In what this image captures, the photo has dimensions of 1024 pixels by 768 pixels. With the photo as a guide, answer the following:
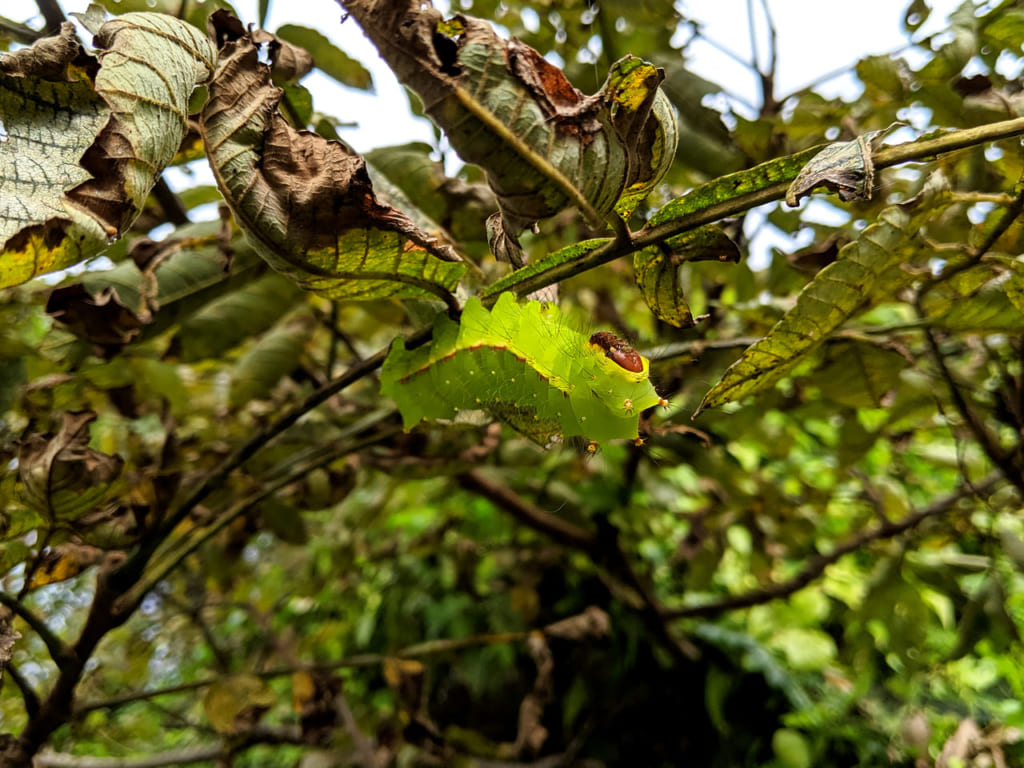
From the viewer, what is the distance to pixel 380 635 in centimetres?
271

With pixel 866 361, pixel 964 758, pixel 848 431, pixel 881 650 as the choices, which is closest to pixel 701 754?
pixel 881 650

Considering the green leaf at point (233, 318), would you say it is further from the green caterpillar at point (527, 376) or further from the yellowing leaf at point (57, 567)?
the green caterpillar at point (527, 376)

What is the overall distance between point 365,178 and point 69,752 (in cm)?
228

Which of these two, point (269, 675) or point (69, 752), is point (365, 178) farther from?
point (69, 752)

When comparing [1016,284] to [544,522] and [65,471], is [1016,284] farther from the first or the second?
[544,522]

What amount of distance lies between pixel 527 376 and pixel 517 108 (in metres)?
0.34

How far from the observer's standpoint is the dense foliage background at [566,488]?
0.81 m

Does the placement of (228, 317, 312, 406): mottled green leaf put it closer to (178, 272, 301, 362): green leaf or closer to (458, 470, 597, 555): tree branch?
(178, 272, 301, 362): green leaf

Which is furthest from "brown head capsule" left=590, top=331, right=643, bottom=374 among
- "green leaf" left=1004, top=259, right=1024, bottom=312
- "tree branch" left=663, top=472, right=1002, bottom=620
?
"tree branch" left=663, top=472, right=1002, bottom=620

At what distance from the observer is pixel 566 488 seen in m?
1.80

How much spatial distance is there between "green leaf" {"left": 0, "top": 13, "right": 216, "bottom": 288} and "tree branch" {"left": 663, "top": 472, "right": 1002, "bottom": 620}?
1.41 metres

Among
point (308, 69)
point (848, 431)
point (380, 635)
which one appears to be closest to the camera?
point (308, 69)

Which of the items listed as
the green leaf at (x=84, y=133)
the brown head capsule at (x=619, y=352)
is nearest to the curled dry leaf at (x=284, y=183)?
the green leaf at (x=84, y=133)

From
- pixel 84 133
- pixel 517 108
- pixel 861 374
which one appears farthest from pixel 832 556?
pixel 84 133
